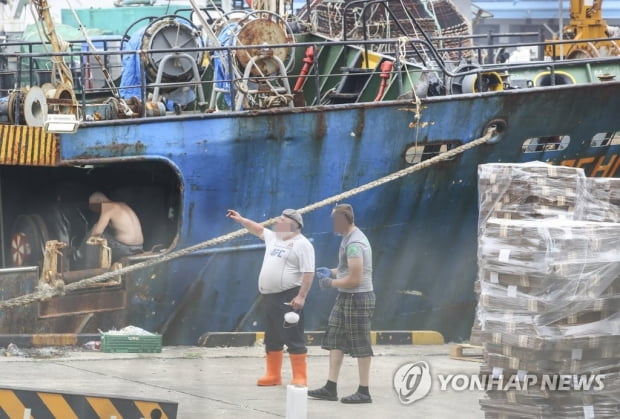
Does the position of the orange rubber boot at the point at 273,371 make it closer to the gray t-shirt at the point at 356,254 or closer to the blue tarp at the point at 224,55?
the gray t-shirt at the point at 356,254

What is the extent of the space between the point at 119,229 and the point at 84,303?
0.93m

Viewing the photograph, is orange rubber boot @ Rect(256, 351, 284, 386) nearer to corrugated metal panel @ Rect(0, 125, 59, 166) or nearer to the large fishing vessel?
the large fishing vessel

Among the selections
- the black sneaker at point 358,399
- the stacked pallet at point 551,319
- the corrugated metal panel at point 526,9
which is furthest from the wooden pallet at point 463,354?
the corrugated metal panel at point 526,9

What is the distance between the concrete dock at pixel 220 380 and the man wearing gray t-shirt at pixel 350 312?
149 mm

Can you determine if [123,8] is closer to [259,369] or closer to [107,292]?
[107,292]

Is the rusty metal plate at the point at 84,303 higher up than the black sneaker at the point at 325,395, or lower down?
lower down

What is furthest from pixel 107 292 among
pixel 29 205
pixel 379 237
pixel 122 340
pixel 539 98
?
pixel 539 98

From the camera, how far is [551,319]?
743 centimetres

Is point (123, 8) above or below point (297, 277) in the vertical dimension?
above

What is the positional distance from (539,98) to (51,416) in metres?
7.96

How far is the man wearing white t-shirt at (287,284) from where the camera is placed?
30.0 feet

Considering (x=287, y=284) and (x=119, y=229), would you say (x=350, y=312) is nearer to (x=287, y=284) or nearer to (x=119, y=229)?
(x=287, y=284)

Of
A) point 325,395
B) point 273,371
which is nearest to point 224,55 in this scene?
point 273,371

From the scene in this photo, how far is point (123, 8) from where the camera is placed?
26359mm
